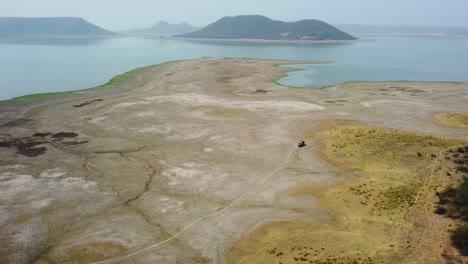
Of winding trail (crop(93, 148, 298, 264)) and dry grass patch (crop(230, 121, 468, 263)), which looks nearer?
dry grass patch (crop(230, 121, 468, 263))

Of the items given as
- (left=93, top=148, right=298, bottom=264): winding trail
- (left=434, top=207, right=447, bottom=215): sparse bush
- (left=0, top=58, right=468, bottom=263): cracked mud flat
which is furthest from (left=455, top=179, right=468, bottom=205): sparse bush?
(left=93, top=148, right=298, bottom=264): winding trail

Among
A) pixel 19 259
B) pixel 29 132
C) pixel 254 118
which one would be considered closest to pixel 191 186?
pixel 19 259

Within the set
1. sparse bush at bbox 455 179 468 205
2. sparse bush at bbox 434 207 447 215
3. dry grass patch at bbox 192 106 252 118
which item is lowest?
sparse bush at bbox 434 207 447 215

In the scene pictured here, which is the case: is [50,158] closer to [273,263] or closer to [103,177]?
[103,177]

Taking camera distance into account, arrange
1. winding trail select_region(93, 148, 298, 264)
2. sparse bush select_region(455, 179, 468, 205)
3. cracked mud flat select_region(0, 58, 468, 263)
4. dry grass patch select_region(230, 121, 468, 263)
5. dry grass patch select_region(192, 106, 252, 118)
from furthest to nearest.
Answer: dry grass patch select_region(192, 106, 252, 118) → sparse bush select_region(455, 179, 468, 205) → cracked mud flat select_region(0, 58, 468, 263) → winding trail select_region(93, 148, 298, 264) → dry grass patch select_region(230, 121, 468, 263)

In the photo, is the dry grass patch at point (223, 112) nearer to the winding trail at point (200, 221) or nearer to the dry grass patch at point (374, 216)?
the dry grass patch at point (374, 216)

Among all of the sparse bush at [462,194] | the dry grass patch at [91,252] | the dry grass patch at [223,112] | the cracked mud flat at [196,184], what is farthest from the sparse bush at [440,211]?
the dry grass patch at [223,112]

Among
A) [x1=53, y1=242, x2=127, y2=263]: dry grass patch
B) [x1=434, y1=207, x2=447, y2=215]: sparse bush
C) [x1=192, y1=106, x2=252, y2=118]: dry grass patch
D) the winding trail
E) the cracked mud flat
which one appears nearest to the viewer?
[x1=53, y1=242, x2=127, y2=263]: dry grass patch

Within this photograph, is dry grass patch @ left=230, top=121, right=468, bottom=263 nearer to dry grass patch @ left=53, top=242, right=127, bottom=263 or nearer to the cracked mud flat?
the cracked mud flat

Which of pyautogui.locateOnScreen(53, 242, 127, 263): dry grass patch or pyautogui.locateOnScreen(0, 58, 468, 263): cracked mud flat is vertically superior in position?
pyautogui.locateOnScreen(0, 58, 468, 263): cracked mud flat

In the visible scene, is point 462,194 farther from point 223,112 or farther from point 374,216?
point 223,112
